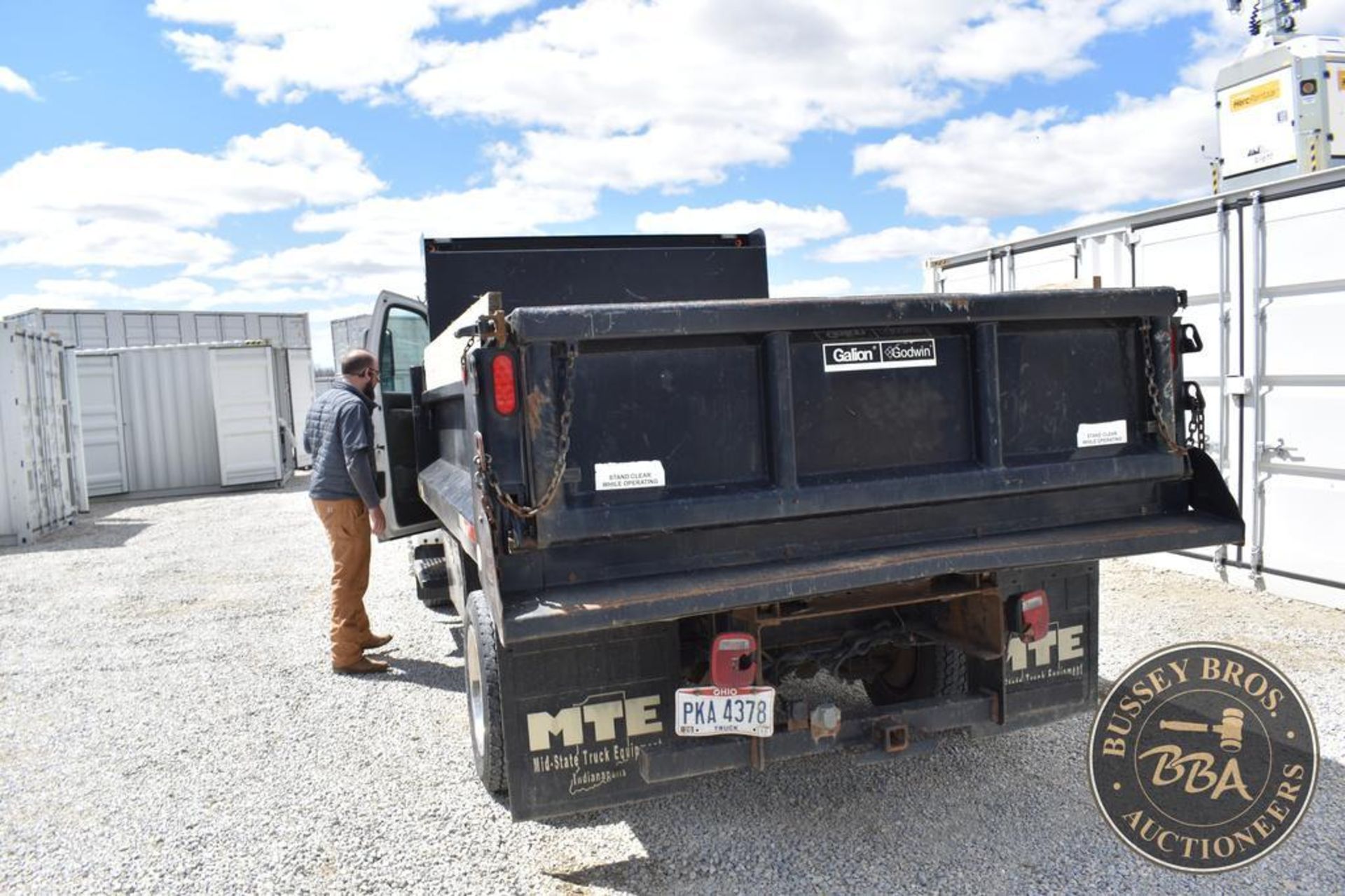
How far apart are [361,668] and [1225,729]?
466cm

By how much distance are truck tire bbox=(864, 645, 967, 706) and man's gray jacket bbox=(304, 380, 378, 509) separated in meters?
3.05

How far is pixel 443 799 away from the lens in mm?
4004

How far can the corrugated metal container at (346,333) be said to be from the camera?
22.9 metres

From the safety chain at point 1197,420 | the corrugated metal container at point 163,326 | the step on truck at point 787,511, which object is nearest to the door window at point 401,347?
the step on truck at point 787,511

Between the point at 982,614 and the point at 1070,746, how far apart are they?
116cm

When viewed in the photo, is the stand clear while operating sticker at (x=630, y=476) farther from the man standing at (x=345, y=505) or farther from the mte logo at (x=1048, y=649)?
the man standing at (x=345, y=505)

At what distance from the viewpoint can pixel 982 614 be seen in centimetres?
349

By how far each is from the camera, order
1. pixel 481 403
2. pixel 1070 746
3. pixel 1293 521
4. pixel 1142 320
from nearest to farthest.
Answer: pixel 481 403, pixel 1142 320, pixel 1070 746, pixel 1293 521

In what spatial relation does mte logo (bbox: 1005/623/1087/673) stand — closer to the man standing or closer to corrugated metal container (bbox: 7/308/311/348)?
the man standing

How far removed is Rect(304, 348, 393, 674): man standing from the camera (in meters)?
5.75

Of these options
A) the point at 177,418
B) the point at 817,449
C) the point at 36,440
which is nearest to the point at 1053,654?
the point at 817,449

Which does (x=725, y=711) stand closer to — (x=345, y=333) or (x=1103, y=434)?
(x=1103, y=434)

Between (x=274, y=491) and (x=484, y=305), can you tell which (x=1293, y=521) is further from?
(x=274, y=491)

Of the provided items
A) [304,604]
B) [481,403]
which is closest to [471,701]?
[481,403]
